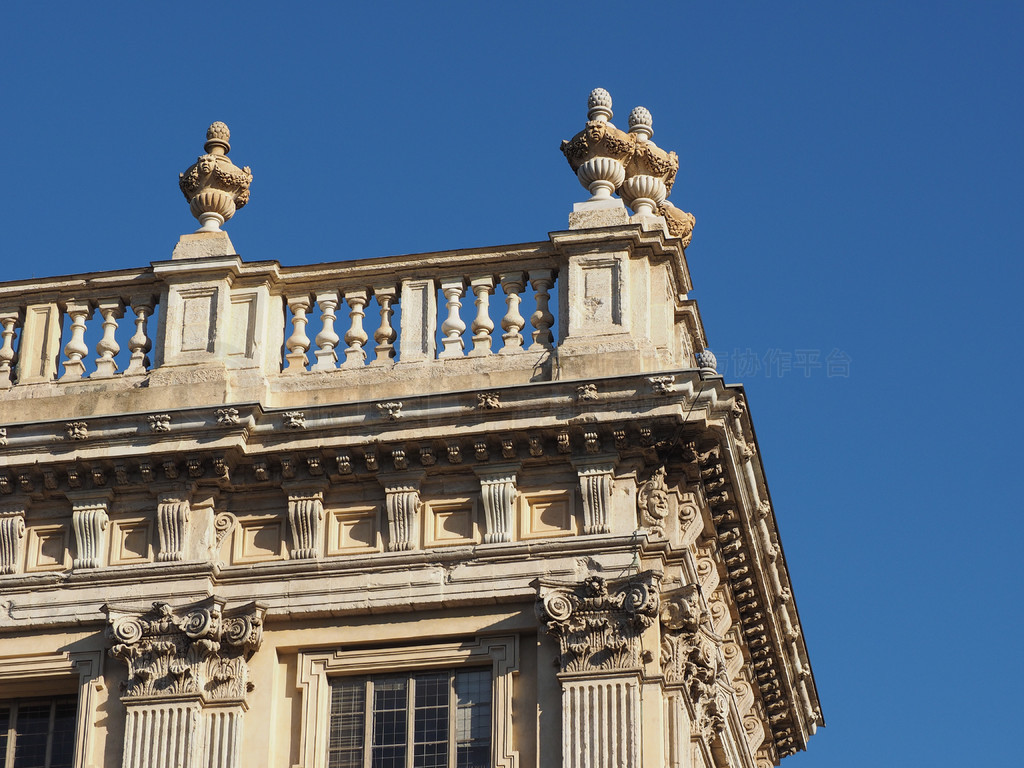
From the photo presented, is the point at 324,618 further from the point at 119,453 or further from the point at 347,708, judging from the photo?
the point at 119,453

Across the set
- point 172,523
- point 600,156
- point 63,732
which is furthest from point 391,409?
point 63,732

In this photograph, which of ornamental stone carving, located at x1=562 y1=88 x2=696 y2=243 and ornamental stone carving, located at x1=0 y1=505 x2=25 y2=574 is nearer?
ornamental stone carving, located at x1=0 y1=505 x2=25 y2=574

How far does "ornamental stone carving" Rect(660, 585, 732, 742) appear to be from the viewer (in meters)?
22.9

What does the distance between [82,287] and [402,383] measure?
3.87 metres

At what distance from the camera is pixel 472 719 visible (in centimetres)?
2291

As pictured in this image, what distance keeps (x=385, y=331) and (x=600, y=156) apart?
3004mm

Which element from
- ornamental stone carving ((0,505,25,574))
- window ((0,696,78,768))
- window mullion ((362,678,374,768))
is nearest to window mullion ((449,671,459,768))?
window mullion ((362,678,374,768))

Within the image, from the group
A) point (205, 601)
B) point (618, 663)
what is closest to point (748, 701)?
point (618, 663)

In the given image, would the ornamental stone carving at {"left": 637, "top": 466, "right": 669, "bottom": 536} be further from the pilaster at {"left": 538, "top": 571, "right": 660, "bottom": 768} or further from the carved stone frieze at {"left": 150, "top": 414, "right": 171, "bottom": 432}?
the carved stone frieze at {"left": 150, "top": 414, "right": 171, "bottom": 432}

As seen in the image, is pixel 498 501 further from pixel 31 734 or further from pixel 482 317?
pixel 31 734

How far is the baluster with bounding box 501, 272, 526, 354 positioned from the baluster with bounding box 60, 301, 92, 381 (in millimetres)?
4567

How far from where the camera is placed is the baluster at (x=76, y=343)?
988 inches

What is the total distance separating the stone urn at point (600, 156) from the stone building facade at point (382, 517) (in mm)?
36

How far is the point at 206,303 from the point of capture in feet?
82.0
